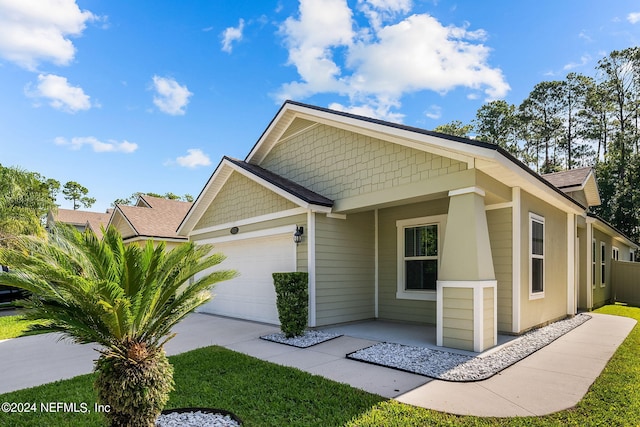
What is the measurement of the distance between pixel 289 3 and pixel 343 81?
5.01 m

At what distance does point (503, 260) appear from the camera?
8.01m

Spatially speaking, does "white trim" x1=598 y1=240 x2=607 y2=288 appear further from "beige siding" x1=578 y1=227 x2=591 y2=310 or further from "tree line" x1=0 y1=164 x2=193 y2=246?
"tree line" x1=0 y1=164 x2=193 y2=246

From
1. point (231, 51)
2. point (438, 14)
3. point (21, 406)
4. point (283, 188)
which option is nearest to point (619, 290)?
point (438, 14)

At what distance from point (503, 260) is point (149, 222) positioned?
15355mm

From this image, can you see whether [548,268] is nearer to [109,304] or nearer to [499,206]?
[499,206]

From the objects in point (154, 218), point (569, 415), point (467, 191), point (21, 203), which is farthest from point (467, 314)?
point (21, 203)

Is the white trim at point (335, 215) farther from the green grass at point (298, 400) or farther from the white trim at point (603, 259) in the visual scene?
the white trim at point (603, 259)

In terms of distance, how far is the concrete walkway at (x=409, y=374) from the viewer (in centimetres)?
447

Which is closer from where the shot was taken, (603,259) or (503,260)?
(503,260)

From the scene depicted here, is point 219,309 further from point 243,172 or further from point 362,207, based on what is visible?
point 362,207

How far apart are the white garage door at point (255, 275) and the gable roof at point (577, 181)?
9988 millimetres

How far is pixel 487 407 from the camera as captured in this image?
4.27 meters

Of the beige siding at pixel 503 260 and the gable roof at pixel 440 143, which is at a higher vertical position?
the gable roof at pixel 440 143

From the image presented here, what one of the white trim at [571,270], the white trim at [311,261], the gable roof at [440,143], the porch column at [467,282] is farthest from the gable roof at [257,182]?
the white trim at [571,270]
